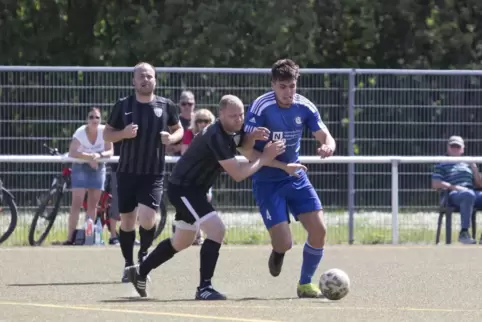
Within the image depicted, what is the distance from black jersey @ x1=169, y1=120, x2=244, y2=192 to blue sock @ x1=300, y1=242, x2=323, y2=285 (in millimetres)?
995

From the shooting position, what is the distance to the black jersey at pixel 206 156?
10.6 m

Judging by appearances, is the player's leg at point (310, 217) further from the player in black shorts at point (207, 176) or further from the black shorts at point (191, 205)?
the black shorts at point (191, 205)

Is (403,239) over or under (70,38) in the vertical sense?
under

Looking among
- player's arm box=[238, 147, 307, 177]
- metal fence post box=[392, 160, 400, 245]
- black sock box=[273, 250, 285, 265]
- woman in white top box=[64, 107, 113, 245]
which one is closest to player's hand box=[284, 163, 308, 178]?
player's arm box=[238, 147, 307, 177]

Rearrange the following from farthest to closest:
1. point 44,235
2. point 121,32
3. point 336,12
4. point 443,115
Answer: point 336,12 < point 121,32 < point 443,115 < point 44,235

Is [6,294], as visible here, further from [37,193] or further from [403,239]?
[403,239]

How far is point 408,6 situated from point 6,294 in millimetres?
16879

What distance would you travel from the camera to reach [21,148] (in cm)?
1759

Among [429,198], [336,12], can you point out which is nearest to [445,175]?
[429,198]

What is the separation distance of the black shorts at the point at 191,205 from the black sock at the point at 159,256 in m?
0.24

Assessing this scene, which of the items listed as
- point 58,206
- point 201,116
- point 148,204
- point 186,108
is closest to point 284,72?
point 148,204

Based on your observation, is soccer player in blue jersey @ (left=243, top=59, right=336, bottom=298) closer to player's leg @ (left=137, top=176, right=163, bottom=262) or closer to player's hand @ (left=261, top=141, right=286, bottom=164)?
player's hand @ (left=261, top=141, right=286, bottom=164)

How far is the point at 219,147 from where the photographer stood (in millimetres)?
10547

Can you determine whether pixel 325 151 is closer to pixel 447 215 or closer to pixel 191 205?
pixel 191 205
